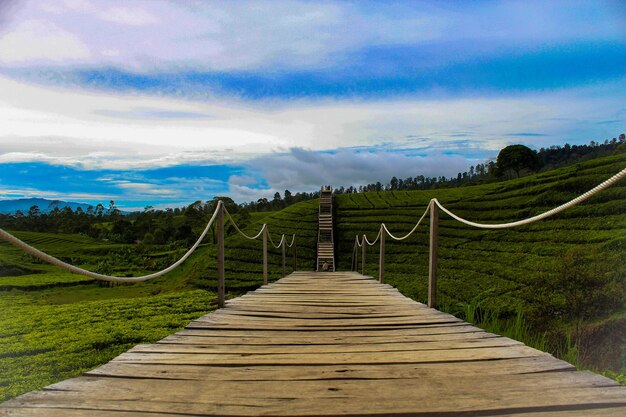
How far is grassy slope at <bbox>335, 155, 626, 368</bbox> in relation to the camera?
17.3m

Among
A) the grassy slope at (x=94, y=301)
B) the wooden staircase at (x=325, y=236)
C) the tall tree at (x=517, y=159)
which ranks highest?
the tall tree at (x=517, y=159)

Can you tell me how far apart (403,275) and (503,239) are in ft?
23.9

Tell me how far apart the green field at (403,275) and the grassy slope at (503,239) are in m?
0.08

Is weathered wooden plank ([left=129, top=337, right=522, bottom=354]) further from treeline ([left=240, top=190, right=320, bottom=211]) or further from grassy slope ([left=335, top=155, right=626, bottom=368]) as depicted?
treeline ([left=240, top=190, right=320, bottom=211])

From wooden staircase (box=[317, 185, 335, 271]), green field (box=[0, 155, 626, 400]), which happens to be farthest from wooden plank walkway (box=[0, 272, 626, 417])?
wooden staircase (box=[317, 185, 335, 271])

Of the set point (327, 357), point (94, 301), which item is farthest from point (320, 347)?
point (94, 301)

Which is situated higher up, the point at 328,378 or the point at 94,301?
the point at 328,378

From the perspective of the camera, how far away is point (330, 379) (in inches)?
71.9

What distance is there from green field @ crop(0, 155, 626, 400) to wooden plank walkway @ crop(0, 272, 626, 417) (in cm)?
163

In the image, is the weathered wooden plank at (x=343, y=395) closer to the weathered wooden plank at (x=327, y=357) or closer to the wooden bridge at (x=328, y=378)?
the wooden bridge at (x=328, y=378)

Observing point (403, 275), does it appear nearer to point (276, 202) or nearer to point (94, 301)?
point (94, 301)

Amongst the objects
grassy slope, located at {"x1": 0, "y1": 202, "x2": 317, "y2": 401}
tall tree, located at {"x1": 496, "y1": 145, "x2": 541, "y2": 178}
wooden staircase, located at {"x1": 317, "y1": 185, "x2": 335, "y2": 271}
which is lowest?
grassy slope, located at {"x1": 0, "y1": 202, "x2": 317, "y2": 401}

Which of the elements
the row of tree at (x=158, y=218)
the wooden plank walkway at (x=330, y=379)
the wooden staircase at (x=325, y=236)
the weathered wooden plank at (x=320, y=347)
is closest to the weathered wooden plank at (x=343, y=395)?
the wooden plank walkway at (x=330, y=379)

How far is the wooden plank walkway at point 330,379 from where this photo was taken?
5.01ft
